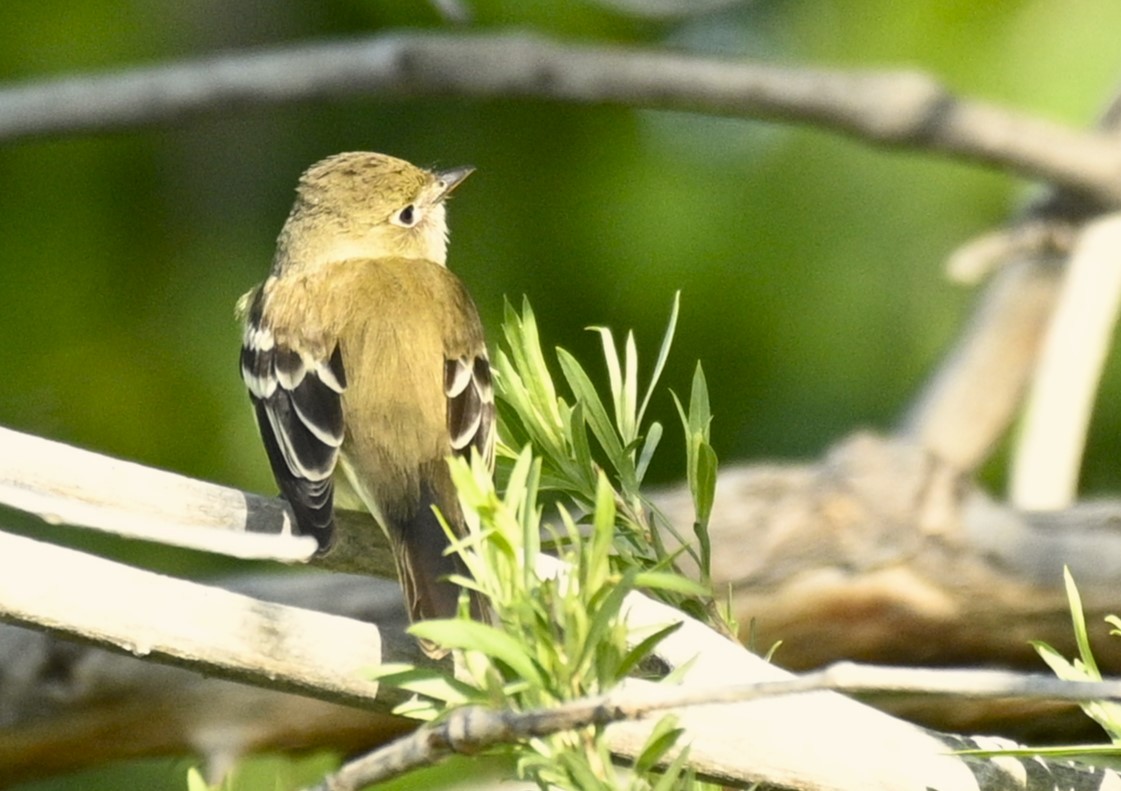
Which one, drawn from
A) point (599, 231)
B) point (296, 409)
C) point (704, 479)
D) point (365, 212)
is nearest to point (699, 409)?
point (704, 479)

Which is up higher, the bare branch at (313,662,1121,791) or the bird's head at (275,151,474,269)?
the bird's head at (275,151,474,269)

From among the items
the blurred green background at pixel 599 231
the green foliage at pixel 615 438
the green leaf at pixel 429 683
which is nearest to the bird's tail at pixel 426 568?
the green foliage at pixel 615 438

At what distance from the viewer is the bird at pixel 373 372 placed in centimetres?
224

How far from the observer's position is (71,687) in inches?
127

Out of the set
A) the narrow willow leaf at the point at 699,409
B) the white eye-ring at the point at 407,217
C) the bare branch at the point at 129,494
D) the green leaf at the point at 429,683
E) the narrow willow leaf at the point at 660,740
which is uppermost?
the white eye-ring at the point at 407,217

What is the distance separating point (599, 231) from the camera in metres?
4.85

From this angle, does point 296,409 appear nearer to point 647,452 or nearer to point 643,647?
point 647,452

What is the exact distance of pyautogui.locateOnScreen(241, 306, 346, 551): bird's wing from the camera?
2395mm

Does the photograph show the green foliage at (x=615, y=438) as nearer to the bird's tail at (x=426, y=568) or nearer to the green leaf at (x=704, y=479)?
the green leaf at (x=704, y=479)

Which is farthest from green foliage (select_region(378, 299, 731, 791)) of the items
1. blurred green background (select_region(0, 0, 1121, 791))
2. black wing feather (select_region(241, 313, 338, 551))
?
blurred green background (select_region(0, 0, 1121, 791))

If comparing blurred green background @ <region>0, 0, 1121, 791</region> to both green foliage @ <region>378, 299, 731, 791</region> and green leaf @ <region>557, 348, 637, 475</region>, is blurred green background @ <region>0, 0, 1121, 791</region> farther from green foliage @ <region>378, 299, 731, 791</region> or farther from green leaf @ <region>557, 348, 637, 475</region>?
green foliage @ <region>378, 299, 731, 791</region>

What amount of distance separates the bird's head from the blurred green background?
121cm

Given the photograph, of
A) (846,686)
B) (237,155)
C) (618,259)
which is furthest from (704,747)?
(237,155)

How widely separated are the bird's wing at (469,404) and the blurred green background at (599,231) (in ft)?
6.11
